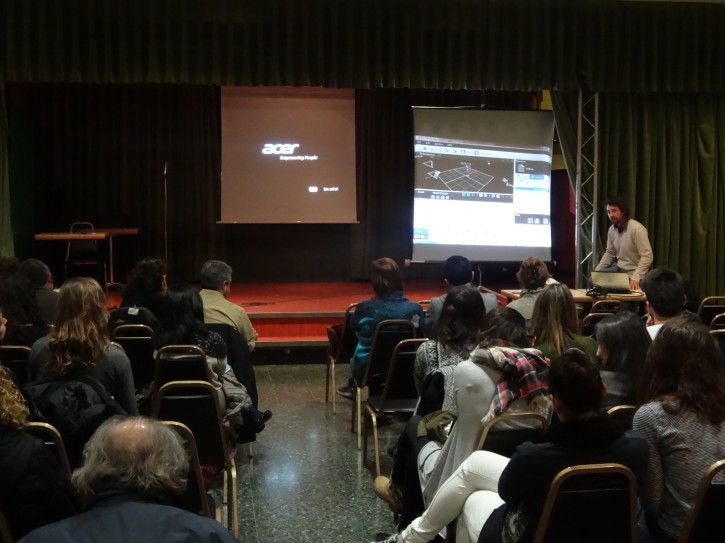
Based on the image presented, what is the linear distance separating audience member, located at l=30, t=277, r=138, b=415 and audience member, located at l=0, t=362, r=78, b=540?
961 millimetres

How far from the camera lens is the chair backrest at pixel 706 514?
2211 millimetres

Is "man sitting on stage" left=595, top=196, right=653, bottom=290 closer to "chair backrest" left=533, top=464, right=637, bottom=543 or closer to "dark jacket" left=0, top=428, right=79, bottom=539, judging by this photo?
"chair backrest" left=533, top=464, right=637, bottom=543

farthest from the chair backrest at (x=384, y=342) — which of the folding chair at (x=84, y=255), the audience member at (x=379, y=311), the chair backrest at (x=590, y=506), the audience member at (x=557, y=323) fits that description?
the folding chair at (x=84, y=255)

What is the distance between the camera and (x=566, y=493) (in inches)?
83.7

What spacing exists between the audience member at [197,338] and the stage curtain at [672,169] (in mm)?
5252

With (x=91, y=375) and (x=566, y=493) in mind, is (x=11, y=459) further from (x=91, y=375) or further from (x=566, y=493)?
(x=566, y=493)

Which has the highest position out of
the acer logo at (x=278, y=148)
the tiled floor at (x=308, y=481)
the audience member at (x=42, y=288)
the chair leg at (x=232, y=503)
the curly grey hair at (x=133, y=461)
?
the acer logo at (x=278, y=148)

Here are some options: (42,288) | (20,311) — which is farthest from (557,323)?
(42,288)

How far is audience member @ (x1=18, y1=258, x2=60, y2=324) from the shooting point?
172 inches

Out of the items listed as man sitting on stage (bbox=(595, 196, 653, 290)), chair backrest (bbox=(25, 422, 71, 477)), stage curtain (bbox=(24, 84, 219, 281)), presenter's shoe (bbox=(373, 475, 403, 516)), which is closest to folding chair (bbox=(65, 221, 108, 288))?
stage curtain (bbox=(24, 84, 219, 281))

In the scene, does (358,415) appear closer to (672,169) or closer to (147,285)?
(147,285)

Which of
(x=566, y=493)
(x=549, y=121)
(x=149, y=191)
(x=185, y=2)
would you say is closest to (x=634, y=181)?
(x=549, y=121)

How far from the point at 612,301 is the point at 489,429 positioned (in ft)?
12.4

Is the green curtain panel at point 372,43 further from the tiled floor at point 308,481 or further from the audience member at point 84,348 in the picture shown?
the audience member at point 84,348
